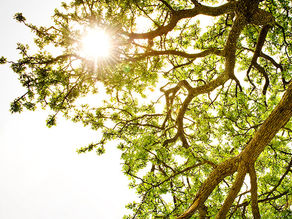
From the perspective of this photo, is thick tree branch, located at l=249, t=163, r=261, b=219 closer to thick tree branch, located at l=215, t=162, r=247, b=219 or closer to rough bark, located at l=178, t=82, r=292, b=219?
rough bark, located at l=178, t=82, r=292, b=219

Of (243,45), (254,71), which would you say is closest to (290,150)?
(254,71)

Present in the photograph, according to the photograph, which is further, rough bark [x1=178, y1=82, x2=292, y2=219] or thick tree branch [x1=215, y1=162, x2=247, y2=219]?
rough bark [x1=178, y1=82, x2=292, y2=219]

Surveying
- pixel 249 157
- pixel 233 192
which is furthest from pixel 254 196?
pixel 249 157

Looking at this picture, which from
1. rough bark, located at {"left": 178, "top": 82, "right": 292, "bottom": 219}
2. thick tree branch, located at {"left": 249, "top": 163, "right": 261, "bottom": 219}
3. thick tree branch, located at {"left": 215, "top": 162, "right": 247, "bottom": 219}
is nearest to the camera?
thick tree branch, located at {"left": 215, "top": 162, "right": 247, "bottom": 219}

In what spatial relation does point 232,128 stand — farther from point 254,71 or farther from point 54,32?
point 54,32

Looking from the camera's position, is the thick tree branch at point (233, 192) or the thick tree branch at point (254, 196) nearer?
the thick tree branch at point (233, 192)

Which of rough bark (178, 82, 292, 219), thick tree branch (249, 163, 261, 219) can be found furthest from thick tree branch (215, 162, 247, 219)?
thick tree branch (249, 163, 261, 219)

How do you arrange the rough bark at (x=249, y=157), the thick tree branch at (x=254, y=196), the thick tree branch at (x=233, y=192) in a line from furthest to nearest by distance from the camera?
the thick tree branch at (x=254, y=196)
the rough bark at (x=249, y=157)
the thick tree branch at (x=233, y=192)

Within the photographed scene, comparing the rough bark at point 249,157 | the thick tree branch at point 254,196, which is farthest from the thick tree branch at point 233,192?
the thick tree branch at point 254,196

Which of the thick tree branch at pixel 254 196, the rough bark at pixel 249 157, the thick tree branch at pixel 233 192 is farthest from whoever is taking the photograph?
the thick tree branch at pixel 254 196

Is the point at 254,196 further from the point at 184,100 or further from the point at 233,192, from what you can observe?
the point at 184,100

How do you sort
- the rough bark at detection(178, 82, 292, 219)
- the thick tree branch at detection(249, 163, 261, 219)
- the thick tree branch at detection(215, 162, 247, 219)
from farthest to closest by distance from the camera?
1. the thick tree branch at detection(249, 163, 261, 219)
2. the rough bark at detection(178, 82, 292, 219)
3. the thick tree branch at detection(215, 162, 247, 219)

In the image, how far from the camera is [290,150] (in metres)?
6.75

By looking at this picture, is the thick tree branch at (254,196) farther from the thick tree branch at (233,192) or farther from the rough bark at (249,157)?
the thick tree branch at (233,192)
